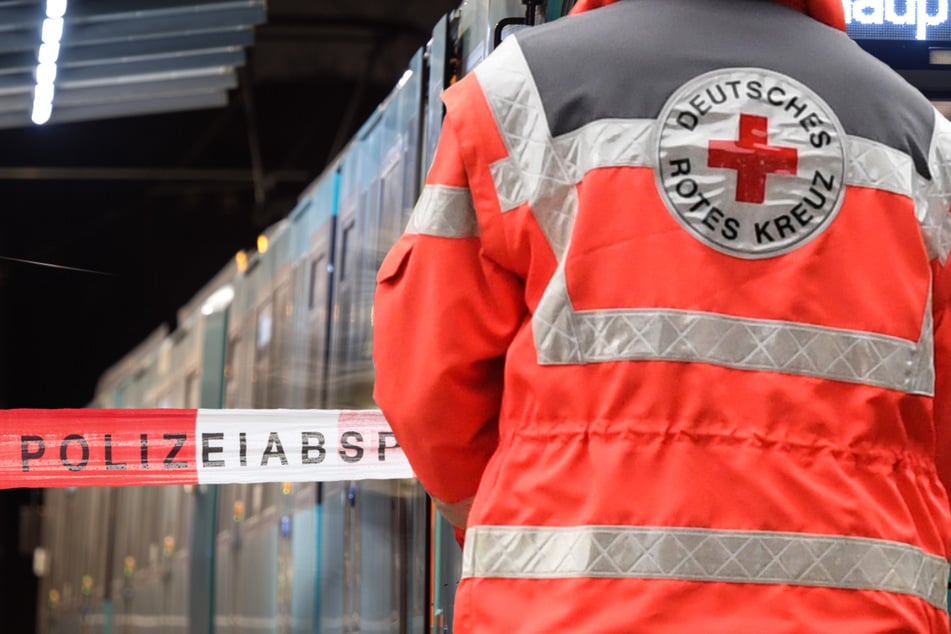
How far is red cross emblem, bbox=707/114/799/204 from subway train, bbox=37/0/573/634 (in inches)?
83.5

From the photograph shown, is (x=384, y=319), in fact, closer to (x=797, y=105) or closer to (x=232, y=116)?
(x=797, y=105)

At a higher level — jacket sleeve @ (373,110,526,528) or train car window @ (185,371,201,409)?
jacket sleeve @ (373,110,526,528)

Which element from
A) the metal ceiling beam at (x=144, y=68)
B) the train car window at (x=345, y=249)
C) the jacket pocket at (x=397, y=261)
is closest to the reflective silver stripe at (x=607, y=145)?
the jacket pocket at (x=397, y=261)

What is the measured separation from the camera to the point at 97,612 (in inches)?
532

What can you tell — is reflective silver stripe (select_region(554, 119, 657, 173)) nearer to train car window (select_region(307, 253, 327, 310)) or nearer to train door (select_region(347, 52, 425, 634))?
train door (select_region(347, 52, 425, 634))

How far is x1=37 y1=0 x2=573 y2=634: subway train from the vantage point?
4.97m

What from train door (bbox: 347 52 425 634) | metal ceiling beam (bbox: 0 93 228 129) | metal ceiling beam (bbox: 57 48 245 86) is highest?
metal ceiling beam (bbox: 57 48 245 86)

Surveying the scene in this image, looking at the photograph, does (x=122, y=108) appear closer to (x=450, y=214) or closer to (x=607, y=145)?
(x=450, y=214)

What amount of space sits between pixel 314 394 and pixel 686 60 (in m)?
4.44

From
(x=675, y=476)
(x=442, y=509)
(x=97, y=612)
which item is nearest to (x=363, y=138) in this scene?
(x=442, y=509)

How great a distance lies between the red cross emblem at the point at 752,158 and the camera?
7.33 ft

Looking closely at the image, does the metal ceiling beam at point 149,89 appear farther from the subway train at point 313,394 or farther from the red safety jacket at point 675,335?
the red safety jacket at point 675,335

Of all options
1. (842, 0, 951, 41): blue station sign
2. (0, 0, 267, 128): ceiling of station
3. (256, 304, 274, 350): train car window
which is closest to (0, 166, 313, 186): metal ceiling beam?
(256, 304, 274, 350): train car window

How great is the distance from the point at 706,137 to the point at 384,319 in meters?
0.53
